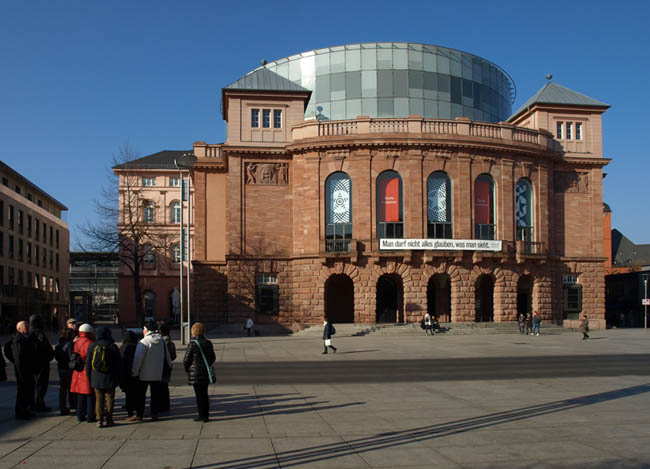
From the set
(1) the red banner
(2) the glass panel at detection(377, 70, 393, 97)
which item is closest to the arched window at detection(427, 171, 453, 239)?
(1) the red banner

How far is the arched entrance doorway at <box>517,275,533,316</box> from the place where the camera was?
162 feet

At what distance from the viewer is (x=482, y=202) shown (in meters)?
47.7

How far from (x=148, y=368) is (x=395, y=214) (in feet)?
119

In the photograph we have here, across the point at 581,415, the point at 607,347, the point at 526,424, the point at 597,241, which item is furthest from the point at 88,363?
the point at 597,241

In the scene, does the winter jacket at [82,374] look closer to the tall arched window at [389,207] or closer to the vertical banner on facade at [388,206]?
A: the tall arched window at [389,207]

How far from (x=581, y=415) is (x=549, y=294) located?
128ft

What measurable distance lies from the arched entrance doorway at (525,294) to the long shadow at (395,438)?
36615 mm

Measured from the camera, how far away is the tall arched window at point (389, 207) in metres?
46.4

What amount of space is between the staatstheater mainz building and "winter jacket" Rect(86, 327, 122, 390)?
114 ft

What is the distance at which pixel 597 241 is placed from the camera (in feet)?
171

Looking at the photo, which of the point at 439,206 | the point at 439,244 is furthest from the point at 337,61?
the point at 439,244

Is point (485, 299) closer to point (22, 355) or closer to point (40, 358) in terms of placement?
point (40, 358)

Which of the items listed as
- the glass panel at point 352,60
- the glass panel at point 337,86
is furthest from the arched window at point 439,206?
the glass panel at point 352,60

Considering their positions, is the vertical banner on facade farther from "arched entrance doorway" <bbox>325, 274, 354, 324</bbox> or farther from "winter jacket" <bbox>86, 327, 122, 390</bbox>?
"winter jacket" <bbox>86, 327, 122, 390</bbox>
